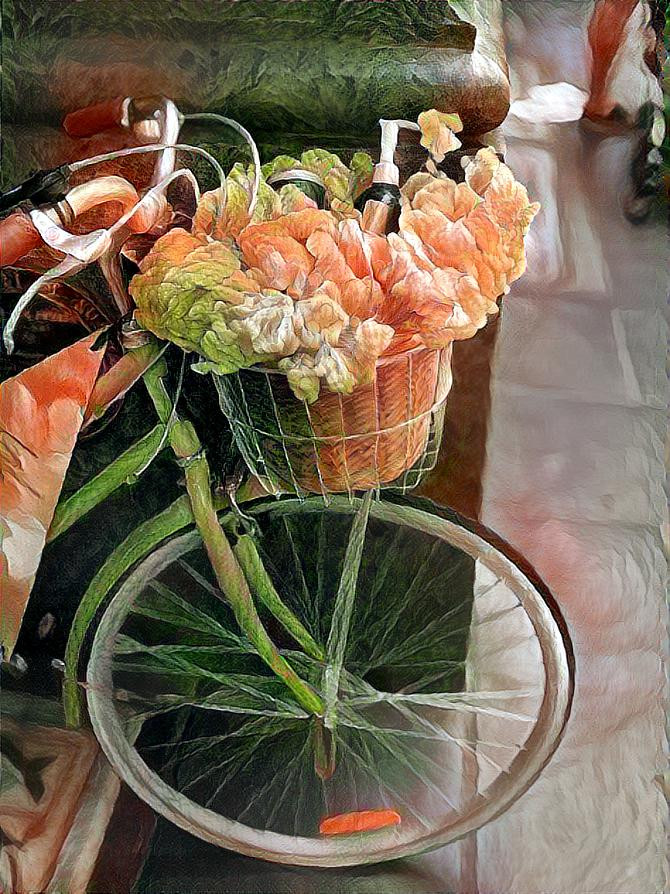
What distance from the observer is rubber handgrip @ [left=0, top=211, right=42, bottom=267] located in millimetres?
776

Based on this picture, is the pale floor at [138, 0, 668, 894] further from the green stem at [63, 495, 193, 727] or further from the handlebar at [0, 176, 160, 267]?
the handlebar at [0, 176, 160, 267]

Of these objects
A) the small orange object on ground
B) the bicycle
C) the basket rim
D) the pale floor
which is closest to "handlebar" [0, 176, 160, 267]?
the basket rim

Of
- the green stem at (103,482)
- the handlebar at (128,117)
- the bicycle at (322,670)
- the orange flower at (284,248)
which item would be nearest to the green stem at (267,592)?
the bicycle at (322,670)

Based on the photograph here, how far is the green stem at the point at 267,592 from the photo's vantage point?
839 millimetres

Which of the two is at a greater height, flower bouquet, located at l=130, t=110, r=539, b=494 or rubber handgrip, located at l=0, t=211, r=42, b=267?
rubber handgrip, located at l=0, t=211, r=42, b=267

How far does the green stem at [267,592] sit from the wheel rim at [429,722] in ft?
Result: 0.13

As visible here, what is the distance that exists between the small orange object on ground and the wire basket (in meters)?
0.32

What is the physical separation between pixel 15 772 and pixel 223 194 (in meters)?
0.60

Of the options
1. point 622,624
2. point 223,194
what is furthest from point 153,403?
point 622,624

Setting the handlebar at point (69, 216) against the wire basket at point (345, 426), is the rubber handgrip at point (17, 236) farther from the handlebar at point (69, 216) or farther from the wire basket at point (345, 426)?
the wire basket at point (345, 426)

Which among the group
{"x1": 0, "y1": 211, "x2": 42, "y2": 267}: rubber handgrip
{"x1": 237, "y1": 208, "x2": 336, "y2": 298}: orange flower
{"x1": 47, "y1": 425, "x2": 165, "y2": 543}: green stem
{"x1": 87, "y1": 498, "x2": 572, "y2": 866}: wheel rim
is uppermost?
{"x1": 0, "y1": 211, "x2": 42, "y2": 267}: rubber handgrip

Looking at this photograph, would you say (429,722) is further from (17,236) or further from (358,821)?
(17,236)

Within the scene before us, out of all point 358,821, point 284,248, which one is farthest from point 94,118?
point 358,821

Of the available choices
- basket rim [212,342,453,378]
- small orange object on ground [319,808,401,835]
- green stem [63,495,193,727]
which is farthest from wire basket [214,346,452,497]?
small orange object on ground [319,808,401,835]
